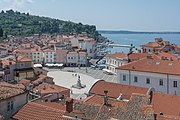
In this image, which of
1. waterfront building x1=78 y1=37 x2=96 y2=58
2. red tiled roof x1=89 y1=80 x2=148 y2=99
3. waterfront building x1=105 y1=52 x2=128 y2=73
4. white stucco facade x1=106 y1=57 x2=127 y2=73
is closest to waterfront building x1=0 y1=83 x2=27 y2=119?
red tiled roof x1=89 y1=80 x2=148 y2=99

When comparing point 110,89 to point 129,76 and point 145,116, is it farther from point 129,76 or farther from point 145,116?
point 145,116

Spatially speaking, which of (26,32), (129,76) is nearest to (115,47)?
(26,32)

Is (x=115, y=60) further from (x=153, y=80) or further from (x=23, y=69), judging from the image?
(x=153, y=80)

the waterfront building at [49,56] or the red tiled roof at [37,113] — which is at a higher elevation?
the red tiled roof at [37,113]

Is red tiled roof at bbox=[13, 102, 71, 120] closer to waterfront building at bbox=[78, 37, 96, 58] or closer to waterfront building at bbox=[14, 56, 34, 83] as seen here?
waterfront building at bbox=[14, 56, 34, 83]

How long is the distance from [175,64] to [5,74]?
27.9 meters

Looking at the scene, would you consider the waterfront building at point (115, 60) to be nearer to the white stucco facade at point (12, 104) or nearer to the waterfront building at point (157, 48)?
the waterfront building at point (157, 48)

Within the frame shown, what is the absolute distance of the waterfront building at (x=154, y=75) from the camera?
34.8 metres

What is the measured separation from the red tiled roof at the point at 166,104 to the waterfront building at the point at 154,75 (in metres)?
11.1

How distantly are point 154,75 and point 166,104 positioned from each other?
13.2 meters

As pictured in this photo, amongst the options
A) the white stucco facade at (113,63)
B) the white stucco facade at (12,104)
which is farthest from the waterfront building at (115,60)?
the white stucco facade at (12,104)

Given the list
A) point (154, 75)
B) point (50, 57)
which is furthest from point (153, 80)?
point (50, 57)

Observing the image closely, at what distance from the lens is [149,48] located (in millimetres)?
77688

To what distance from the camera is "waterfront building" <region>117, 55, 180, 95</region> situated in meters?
34.8
